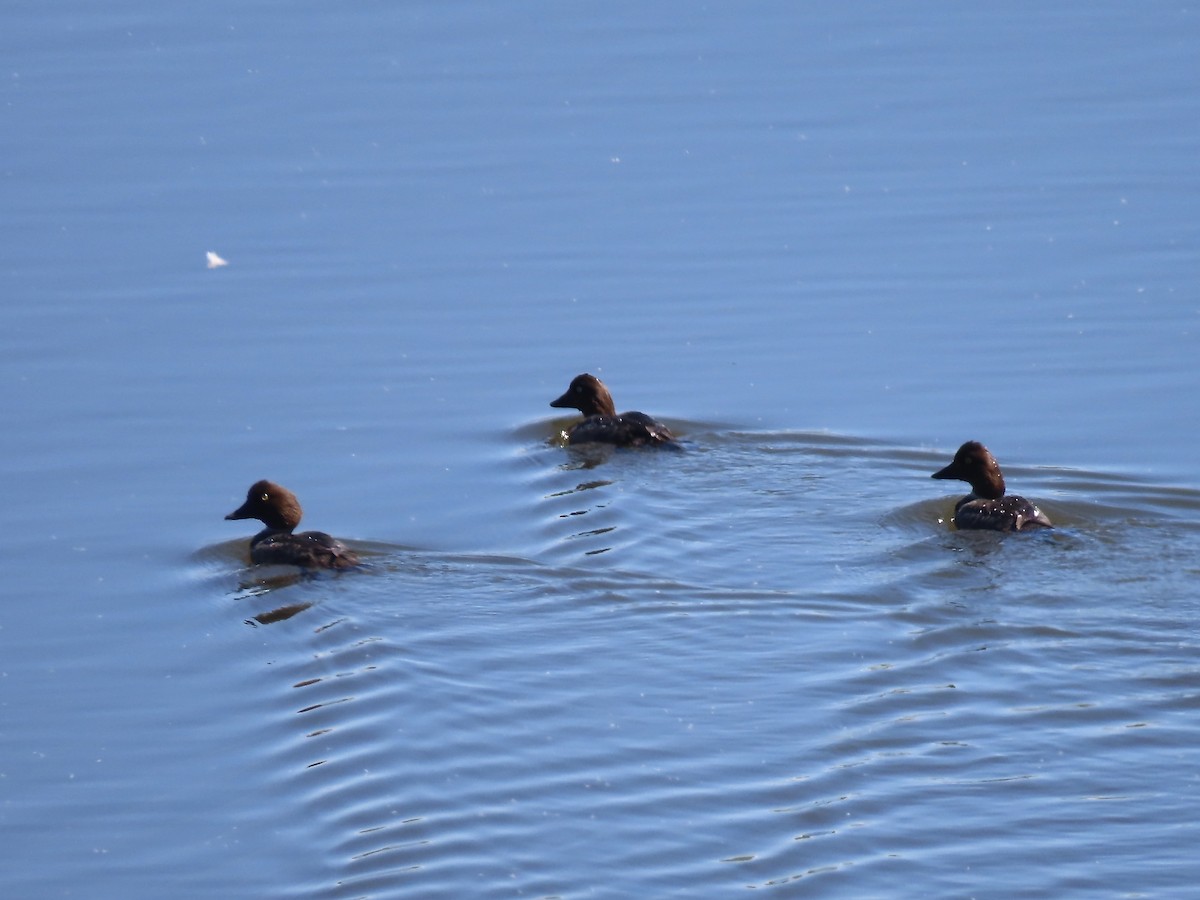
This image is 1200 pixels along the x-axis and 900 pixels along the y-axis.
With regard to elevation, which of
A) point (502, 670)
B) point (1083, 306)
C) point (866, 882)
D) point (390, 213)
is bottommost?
point (866, 882)

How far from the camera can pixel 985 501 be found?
1328cm

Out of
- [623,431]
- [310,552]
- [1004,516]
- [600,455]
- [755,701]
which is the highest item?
[623,431]

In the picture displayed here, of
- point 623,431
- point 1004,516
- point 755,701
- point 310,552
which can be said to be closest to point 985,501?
point 1004,516

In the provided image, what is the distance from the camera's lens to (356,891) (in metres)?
9.01

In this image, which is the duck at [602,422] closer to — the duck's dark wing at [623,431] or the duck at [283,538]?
the duck's dark wing at [623,431]

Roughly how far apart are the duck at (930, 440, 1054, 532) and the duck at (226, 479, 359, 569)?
3.76 meters

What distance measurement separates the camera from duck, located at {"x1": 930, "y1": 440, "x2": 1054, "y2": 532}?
13.1 meters

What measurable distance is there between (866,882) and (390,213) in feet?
38.4

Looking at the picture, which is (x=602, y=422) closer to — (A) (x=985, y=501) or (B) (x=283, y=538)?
(B) (x=283, y=538)

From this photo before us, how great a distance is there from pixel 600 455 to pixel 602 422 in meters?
0.23

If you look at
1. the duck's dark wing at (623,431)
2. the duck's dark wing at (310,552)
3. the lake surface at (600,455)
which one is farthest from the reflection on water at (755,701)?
the duck's dark wing at (623,431)

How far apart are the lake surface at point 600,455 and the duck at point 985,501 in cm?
19

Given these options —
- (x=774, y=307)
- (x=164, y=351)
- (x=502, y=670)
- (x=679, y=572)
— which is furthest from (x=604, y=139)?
(x=502, y=670)

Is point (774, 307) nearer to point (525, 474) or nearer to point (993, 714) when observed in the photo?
point (525, 474)
